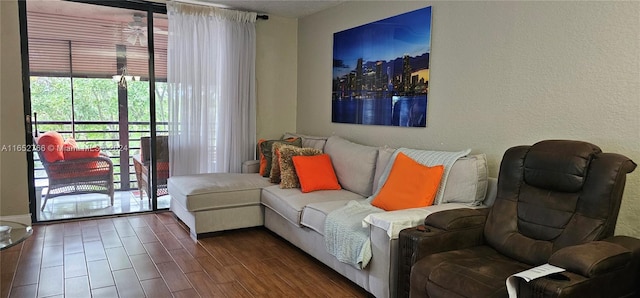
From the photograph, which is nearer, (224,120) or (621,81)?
(621,81)

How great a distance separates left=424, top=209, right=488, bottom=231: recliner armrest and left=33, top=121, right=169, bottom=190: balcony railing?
3.29 meters

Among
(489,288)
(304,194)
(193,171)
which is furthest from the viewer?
(193,171)

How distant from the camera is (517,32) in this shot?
8.64 feet

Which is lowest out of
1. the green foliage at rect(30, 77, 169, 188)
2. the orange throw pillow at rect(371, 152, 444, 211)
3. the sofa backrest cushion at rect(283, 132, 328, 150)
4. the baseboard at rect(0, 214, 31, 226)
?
the baseboard at rect(0, 214, 31, 226)

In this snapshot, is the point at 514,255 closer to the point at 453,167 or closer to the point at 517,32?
the point at 453,167

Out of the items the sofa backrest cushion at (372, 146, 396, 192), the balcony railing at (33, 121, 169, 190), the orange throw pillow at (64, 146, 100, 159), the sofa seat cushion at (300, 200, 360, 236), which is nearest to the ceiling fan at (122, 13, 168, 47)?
the balcony railing at (33, 121, 169, 190)

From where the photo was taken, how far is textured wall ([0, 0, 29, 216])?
3.65m

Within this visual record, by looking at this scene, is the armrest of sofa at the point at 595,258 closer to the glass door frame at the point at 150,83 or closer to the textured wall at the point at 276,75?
the textured wall at the point at 276,75

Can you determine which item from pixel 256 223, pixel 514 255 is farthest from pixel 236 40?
pixel 514 255

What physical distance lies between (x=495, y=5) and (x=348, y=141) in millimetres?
1796

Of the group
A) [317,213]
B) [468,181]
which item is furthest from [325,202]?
[468,181]

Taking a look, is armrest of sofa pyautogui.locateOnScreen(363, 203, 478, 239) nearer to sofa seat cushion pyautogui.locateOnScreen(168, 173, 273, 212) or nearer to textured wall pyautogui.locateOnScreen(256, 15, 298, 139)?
sofa seat cushion pyautogui.locateOnScreen(168, 173, 273, 212)

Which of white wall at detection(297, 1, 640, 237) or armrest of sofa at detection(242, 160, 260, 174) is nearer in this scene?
white wall at detection(297, 1, 640, 237)

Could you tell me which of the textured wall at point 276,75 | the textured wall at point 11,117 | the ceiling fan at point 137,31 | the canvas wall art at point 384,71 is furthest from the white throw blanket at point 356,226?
the textured wall at point 11,117
